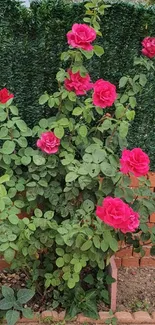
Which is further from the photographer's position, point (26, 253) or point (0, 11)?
point (0, 11)

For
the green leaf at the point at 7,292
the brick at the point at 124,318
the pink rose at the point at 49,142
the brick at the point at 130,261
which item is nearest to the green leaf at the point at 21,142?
the pink rose at the point at 49,142

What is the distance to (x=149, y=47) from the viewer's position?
9.37 feet

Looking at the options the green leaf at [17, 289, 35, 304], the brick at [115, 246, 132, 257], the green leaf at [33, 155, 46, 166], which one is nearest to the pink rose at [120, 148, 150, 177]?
the green leaf at [33, 155, 46, 166]

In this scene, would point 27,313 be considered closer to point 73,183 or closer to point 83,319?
point 83,319

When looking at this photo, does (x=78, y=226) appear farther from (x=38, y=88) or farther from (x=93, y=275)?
(x=38, y=88)

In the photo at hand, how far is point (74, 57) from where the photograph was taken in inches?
106

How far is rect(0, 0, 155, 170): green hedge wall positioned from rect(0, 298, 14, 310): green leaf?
41.7 inches

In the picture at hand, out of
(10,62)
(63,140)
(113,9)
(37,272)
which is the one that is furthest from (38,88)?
(37,272)

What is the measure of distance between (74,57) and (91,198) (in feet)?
2.55

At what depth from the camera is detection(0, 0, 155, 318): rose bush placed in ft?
8.55

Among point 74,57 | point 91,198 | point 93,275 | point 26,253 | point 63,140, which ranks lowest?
point 93,275

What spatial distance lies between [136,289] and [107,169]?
1067mm

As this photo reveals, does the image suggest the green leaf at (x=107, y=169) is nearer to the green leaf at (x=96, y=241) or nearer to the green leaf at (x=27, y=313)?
the green leaf at (x=96, y=241)

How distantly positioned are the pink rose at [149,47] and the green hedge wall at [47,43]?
0.23 m
